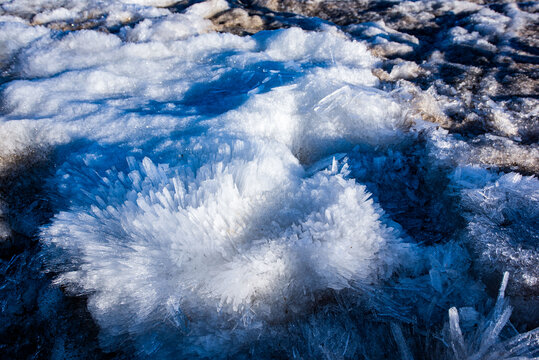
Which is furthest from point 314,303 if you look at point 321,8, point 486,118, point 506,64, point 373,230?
point 321,8

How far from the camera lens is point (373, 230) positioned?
1146 millimetres

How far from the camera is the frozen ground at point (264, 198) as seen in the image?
996 mm

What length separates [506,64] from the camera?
83.2 inches

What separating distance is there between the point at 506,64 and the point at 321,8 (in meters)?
1.58

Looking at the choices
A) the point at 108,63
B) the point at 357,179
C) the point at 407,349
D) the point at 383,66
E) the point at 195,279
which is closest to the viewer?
the point at 407,349

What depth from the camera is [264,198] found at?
1.22m

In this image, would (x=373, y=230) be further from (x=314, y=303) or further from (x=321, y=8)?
(x=321, y=8)

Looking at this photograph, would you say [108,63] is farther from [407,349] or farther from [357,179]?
[407,349]

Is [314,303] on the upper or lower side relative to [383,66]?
lower

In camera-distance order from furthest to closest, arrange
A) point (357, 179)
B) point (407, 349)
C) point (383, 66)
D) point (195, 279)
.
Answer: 1. point (383, 66)
2. point (357, 179)
3. point (195, 279)
4. point (407, 349)

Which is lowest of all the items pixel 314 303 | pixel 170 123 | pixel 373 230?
pixel 314 303

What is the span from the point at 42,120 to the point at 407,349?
69.0 inches

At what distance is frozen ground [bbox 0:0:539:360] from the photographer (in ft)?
3.27

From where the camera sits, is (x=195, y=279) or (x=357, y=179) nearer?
(x=195, y=279)
